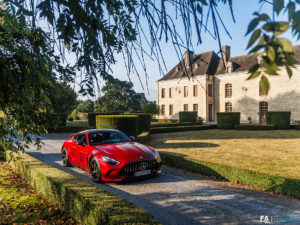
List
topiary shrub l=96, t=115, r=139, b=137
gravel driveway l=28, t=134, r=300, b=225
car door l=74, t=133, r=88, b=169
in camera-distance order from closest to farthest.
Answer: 1. gravel driveway l=28, t=134, r=300, b=225
2. car door l=74, t=133, r=88, b=169
3. topiary shrub l=96, t=115, r=139, b=137

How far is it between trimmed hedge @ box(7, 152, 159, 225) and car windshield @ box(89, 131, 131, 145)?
1561 mm

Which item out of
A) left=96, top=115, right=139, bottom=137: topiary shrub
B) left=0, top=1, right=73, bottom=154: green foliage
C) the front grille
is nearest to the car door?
the front grille

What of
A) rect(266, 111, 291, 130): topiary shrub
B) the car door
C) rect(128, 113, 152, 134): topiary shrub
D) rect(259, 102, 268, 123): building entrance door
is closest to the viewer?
the car door

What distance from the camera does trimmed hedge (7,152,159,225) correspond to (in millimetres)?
3268

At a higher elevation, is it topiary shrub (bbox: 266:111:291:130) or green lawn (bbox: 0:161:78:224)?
topiary shrub (bbox: 266:111:291:130)

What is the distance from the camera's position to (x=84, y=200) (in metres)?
3.90

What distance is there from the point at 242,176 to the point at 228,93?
30.2m

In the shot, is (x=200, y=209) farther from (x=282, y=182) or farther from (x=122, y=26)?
(x=122, y=26)

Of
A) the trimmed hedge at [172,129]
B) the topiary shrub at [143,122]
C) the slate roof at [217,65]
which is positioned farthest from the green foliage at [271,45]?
the slate roof at [217,65]

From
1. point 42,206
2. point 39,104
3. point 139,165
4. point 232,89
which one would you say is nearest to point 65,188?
point 42,206

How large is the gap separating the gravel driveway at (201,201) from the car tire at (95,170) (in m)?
0.30

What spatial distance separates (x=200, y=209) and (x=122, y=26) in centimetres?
359

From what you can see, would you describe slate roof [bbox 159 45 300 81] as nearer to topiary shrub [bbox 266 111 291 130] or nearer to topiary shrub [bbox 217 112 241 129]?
topiary shrub [bbox 217 112 241 129]

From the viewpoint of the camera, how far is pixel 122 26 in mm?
3410
